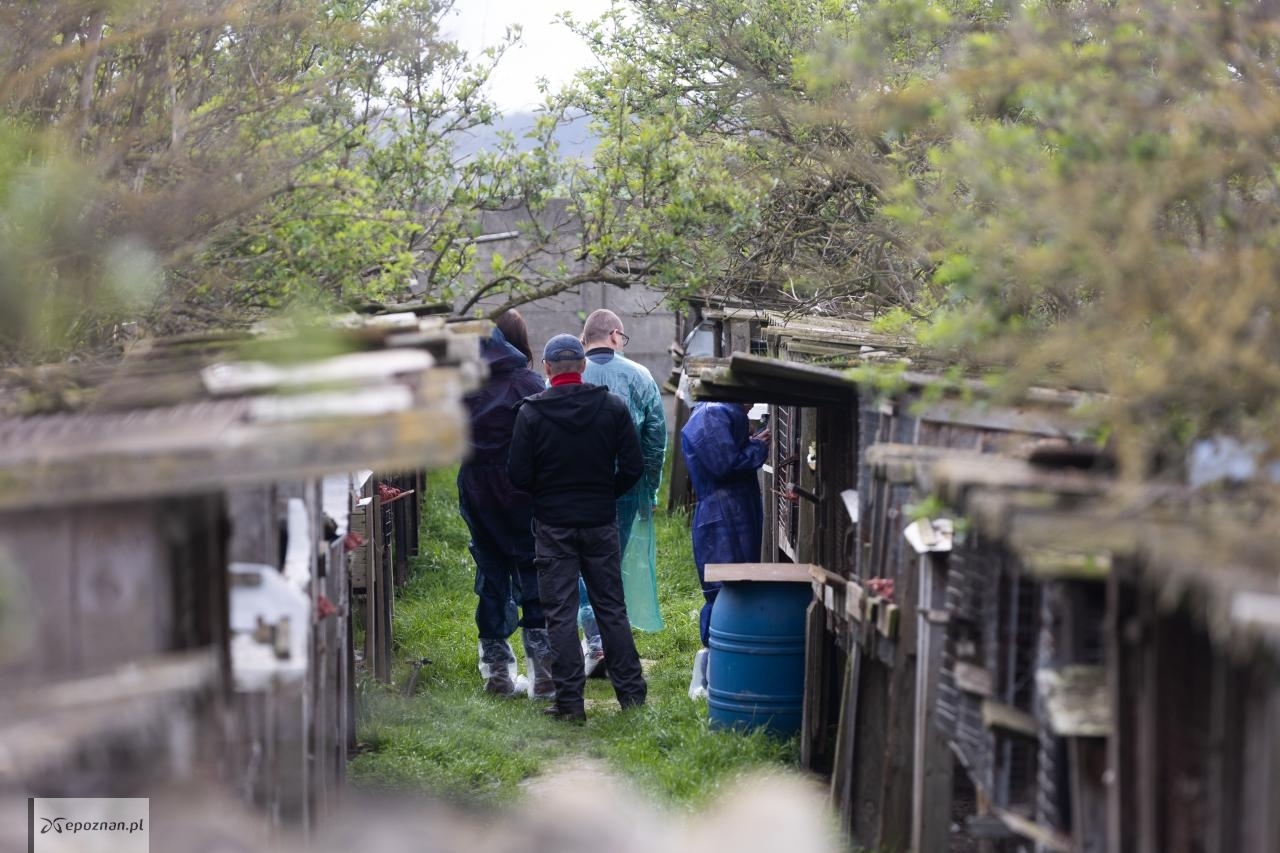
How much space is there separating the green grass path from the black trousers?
260 mm

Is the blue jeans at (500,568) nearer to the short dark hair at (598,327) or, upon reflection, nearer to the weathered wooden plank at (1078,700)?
the short dark hair at (598,327)

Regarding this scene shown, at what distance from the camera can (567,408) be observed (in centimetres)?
854

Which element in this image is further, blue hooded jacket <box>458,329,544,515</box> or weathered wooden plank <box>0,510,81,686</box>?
blue hooded jacket <box>458,329,544,515</box>

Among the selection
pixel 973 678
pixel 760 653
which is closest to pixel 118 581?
pixel 973 678

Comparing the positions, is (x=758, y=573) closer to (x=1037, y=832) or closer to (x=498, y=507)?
(x=498, y=507)

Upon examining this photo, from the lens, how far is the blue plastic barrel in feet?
25.4

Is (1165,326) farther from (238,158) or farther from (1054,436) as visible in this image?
(238,158)

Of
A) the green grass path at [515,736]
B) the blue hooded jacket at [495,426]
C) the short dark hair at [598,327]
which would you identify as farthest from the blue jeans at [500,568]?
the short dark hair at [598,327]

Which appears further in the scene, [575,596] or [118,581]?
[575,596]

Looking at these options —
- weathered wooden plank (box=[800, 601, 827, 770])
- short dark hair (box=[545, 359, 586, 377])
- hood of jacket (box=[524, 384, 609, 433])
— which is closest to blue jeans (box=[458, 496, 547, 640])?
hood of jacket (box=[524, 384, 609, 433])

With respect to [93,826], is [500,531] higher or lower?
lower

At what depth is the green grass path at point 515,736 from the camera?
7.22 meters

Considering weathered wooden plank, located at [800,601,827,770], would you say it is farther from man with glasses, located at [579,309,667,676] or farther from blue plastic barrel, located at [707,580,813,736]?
man with glasses, located at [579,309,667,676]

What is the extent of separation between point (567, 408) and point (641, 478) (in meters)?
1.10
